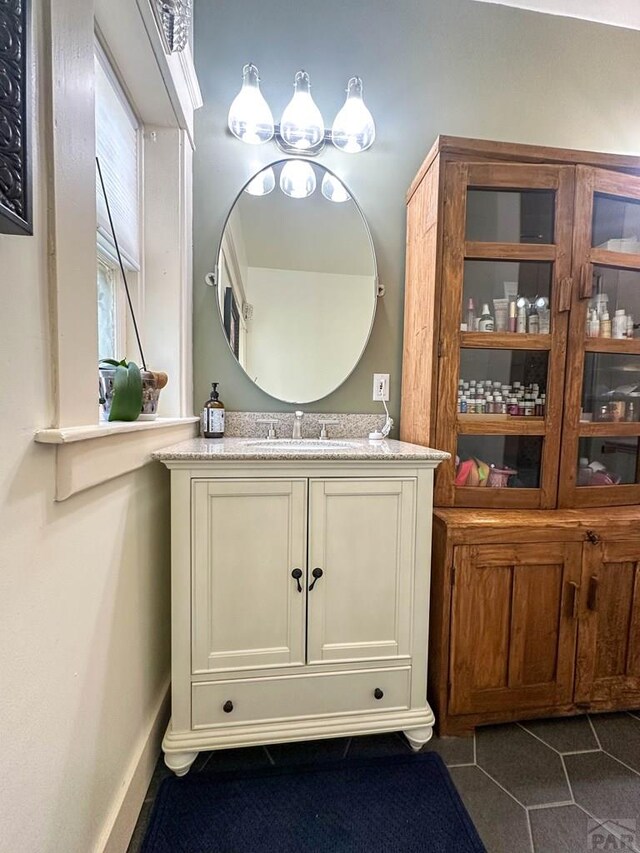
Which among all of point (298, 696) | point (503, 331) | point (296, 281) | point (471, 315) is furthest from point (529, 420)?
point (298, 696)

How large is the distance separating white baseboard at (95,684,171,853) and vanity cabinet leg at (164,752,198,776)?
0.22 feet

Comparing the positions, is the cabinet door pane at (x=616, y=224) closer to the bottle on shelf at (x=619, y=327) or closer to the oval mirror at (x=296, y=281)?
the bottle on shelf at (x=619, y=327)

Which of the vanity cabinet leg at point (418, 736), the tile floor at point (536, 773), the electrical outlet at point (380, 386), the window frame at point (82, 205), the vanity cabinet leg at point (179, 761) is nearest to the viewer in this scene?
the window frame at point (82, 205)

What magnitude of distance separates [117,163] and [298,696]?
1805 mm

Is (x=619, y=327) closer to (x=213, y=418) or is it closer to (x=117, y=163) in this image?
(x=213, y=418)

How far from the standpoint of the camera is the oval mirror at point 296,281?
1.61 metres

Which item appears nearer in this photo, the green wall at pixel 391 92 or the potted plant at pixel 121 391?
the potted plant at pixel 121 391

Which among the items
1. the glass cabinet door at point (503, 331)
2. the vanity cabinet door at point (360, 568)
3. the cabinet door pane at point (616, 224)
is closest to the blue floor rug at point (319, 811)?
the vanity cabinet door at point (360, 568)

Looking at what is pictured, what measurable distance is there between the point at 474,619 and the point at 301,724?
2.08 feet

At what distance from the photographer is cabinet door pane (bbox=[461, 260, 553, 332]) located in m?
1.41

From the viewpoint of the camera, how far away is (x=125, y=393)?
1.04 metres

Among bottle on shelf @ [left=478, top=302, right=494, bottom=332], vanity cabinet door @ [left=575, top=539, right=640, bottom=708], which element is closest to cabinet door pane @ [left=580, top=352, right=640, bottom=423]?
bottle on shelf @ [left=478, top=302, right=494, bottom=332]

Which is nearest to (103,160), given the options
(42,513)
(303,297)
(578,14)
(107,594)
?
(303,297)

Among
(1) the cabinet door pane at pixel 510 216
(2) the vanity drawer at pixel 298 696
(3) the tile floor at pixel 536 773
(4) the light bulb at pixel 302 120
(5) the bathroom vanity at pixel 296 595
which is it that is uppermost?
(4) the light bulb at pixel 302 120
